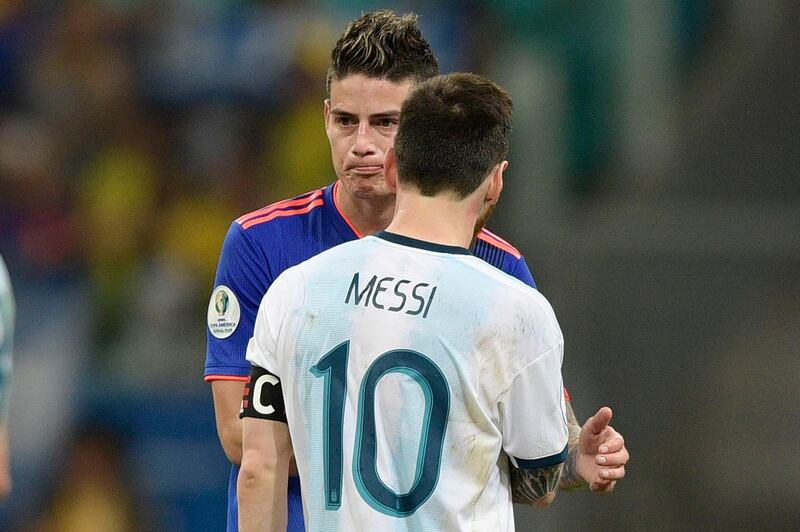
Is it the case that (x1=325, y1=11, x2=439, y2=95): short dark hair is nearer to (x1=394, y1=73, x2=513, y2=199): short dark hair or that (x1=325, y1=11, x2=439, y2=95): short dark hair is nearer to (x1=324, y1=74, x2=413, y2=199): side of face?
(x1=324, y1=74, x2=413, y2=199): side of face

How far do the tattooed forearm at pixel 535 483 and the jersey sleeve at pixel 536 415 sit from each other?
0.10ft

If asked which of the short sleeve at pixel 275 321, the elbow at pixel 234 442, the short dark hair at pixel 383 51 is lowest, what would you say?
the elbow at pixel 234 442

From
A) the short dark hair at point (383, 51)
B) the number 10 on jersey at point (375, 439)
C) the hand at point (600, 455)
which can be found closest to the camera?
the number 10 on jersey at point (375, 439)

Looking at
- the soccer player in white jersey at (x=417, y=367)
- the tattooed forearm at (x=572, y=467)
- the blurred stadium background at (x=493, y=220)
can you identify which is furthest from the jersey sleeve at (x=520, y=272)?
the blurred stadium background at (x=493, y=220)

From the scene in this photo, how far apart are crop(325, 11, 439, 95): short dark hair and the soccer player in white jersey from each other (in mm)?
605

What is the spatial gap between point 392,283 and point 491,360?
0.23m

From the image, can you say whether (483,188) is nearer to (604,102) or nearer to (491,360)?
(491,360)

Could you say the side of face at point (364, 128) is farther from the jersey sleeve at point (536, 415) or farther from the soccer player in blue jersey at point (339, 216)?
the jersey sleeve at point (536, 415)

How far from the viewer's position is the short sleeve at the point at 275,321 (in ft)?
7.38

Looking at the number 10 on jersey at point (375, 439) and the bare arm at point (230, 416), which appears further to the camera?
the bare arm at point (230, 416)

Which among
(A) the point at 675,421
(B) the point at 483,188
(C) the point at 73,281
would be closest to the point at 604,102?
(A) the point at 675,421

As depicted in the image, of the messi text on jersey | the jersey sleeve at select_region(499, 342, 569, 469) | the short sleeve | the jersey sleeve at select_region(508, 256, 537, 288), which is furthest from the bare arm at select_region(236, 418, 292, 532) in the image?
the jersey sleeve at select_region(508, 256, 537, 288)

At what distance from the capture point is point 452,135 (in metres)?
2.25

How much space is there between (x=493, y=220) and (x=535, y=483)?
3918mm
